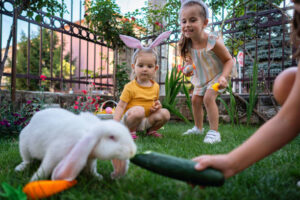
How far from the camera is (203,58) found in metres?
2.64

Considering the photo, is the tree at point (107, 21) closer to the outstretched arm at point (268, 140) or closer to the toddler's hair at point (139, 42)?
the toddler's hair at point (139, 42)

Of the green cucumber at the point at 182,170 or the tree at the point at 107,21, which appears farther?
the tree at the point at 107,21

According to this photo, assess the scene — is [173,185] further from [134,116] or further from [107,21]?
[107,21]

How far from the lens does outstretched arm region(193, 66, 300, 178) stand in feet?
2.71

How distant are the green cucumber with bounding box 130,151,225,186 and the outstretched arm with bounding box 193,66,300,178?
0.03 meters

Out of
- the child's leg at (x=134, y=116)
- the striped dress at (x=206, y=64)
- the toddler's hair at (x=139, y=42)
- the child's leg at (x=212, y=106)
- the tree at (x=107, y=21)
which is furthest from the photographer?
the tree at (x=107, y=21)

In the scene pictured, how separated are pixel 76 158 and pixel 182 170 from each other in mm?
425

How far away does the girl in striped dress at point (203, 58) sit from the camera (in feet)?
7.66

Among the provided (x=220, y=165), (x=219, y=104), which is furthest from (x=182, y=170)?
(x=219, y=104)

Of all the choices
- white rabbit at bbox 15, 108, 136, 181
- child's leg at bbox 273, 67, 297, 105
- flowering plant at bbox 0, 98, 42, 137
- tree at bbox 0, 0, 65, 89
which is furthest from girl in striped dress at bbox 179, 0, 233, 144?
flowering plant at bbox 0, 98, 42, 137

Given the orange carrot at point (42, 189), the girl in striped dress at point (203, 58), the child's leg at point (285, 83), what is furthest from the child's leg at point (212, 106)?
the orange carrot at point (42, 189)

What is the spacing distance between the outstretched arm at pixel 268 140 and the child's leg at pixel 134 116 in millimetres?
1468

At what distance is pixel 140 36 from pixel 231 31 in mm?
2232

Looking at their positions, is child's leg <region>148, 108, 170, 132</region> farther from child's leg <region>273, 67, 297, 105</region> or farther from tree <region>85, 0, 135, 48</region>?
tree <region>85, 0, 135, 48</region>
